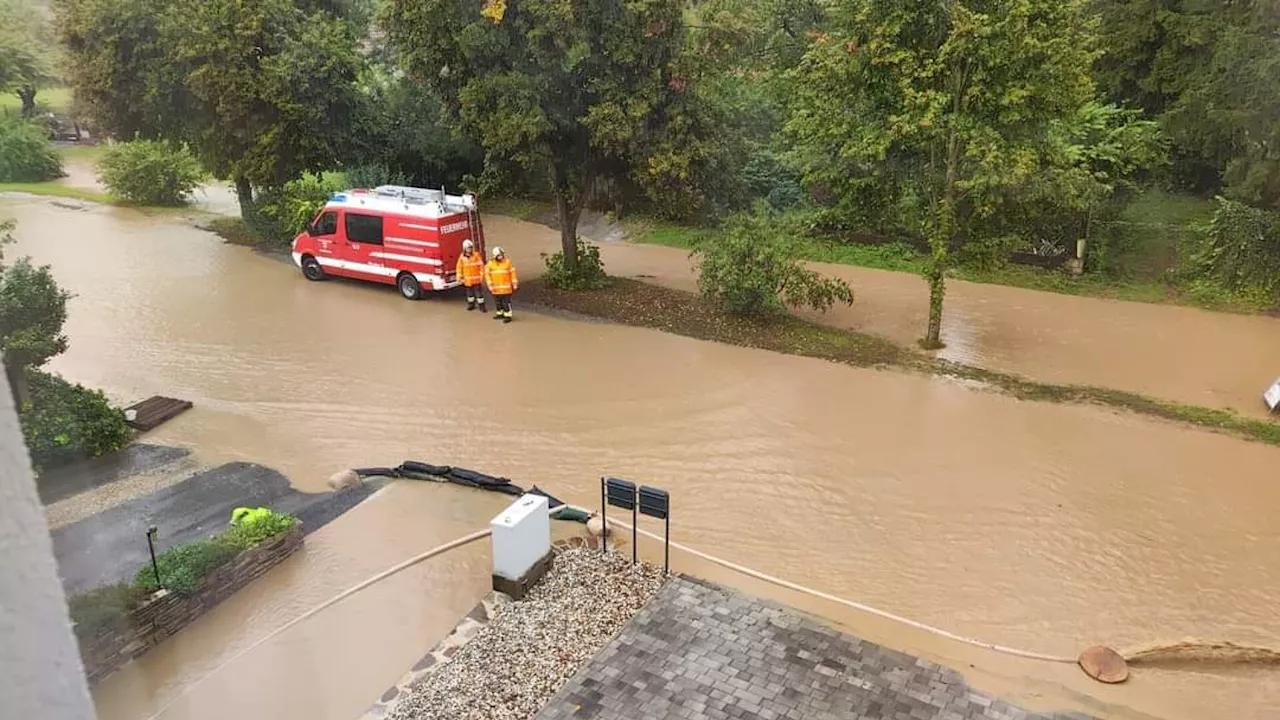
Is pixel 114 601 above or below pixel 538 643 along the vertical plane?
above

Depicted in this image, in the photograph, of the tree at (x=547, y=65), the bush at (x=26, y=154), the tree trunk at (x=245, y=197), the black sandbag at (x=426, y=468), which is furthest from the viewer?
the bush at (x=26, y=154)

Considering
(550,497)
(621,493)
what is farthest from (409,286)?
(621,493)

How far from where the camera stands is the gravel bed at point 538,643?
598 cm

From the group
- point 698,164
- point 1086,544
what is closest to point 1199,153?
point 698,164

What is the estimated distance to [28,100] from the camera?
62.2 feet

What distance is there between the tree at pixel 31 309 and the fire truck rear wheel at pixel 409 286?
225 inches

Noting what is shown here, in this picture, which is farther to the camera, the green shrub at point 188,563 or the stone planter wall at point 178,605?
the green shrub at point 188,563

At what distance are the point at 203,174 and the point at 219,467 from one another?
1572 centimetres

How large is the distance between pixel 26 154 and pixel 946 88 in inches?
843

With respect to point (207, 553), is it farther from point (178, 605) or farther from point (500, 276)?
point (500, 276)

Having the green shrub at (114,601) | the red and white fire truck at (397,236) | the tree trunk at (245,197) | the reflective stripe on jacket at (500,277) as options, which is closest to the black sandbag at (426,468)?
the green shrub at (114,601)

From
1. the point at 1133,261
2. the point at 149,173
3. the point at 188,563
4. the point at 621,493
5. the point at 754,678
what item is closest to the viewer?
the point at 754,678

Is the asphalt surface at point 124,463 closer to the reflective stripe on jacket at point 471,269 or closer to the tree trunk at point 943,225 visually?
the reflective stripe on jacket at point 471,269

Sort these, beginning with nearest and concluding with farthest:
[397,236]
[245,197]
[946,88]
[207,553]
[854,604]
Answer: [207,553] → [854,604] → [946,88] → [397,236] → [245,197]
